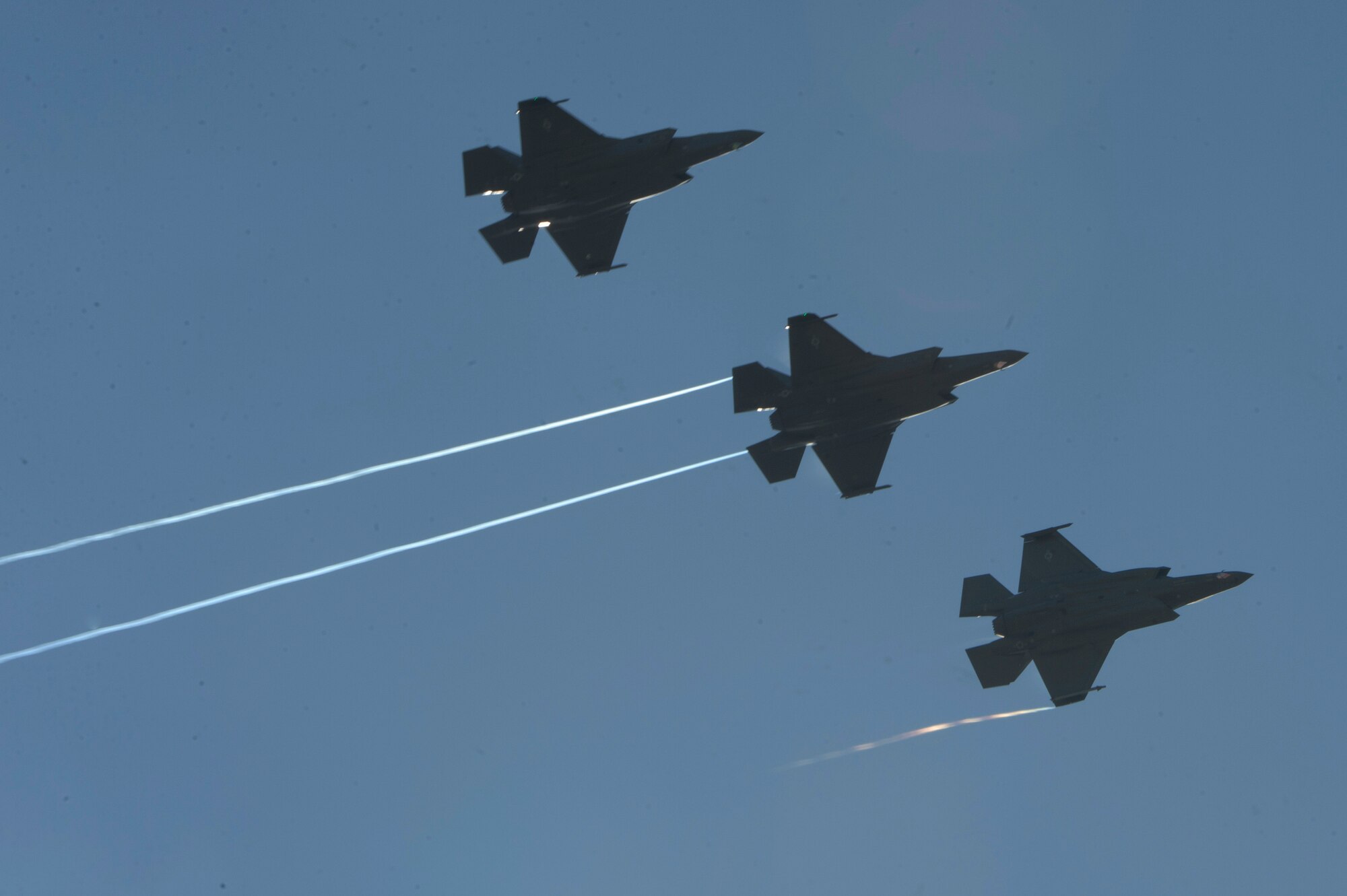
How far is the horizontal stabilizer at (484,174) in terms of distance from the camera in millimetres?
38500

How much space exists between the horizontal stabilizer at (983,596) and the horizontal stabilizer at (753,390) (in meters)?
12.8

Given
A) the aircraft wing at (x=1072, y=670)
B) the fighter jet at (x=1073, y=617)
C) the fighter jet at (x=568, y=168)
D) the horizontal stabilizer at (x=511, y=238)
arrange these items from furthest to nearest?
the aircraft wing at (x=1072, y=670) → the fighter jet at (x=1073, y=617) → the horizontal stabilizer at (x=511, y=238) → the fighter jet at (x=568, y=168)

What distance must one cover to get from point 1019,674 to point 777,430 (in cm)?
1522

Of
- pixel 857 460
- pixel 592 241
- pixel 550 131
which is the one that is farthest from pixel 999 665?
pixel 550 131

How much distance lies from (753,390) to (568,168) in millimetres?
11356

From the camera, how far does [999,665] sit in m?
42.3

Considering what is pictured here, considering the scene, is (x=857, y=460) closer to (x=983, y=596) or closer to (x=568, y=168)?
(x=983, y=596)

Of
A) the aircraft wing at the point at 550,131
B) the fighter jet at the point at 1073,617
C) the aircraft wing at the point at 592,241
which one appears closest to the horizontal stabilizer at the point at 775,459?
the aircraft wing at the point at 592,241

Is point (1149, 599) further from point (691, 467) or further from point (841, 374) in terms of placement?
point (691, 467)

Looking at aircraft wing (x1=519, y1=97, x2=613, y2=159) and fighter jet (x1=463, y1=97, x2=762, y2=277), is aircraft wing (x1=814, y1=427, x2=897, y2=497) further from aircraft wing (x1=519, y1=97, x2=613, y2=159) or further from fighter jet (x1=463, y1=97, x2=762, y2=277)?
aircraft wing (x1=519, y1=97, x2=613, y2=159)

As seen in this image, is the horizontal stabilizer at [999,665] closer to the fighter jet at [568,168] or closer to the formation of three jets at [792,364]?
the formation of three jets at [792,364]

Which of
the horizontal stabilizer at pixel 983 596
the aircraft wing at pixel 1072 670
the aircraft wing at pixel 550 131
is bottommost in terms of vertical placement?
the aircraft wing at pixel 1072 670

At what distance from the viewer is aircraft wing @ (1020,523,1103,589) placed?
45.3 metres

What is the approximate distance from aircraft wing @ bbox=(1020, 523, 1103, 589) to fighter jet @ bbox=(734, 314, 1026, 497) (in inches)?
423
